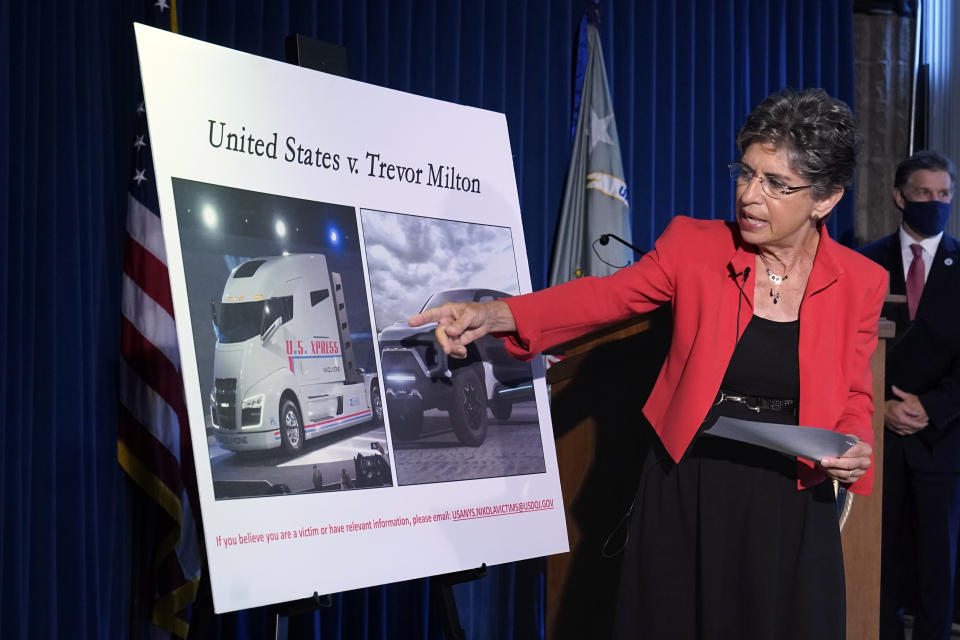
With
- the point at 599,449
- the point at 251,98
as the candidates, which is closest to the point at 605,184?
the point at 599,449

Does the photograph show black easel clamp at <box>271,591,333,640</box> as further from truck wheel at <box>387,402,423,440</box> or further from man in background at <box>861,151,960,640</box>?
man in background at <box>861,151,960,640</box>

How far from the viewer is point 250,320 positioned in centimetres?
188

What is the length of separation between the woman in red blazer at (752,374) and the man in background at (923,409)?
1680mm

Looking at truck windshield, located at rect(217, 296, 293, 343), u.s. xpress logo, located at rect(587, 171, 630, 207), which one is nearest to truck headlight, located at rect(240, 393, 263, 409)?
truck windshield, located at rect(217, 296, 293, 343)

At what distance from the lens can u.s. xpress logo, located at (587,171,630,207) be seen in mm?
4078

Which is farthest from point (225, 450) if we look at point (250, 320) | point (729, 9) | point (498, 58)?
point (729, 9)

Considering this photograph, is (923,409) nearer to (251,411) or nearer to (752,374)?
(752,374)

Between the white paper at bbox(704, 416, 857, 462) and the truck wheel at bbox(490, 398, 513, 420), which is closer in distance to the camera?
the white paper at bbox(704, 416, 857, 462)

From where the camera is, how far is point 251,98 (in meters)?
1.98

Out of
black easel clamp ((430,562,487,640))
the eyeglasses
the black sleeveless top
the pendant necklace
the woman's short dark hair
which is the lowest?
black easel clamp ((430,562,487,640))

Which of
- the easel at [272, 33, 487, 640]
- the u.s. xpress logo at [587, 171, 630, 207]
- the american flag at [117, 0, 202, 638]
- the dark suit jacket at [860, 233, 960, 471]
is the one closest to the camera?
the easel at [272, 33, 487, 640]

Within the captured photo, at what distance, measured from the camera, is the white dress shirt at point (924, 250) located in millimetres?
3633

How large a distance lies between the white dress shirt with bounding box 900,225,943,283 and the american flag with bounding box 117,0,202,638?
282 cm

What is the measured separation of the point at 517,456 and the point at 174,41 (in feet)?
4.09
